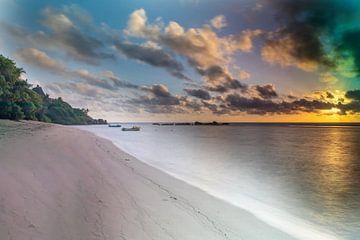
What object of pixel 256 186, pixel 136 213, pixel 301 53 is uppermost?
pixel 301 53

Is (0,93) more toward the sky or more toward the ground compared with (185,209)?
more toward the sky

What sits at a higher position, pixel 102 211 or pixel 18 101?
pixel 18 101

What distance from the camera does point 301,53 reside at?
128cm

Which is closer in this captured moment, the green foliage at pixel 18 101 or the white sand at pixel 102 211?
the white sand at pixel 102 211

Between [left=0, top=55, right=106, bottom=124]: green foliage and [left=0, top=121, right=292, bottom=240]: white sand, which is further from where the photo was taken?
[left=0, top=55, right=106, bottom=124]: green foliage

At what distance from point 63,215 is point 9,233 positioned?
0.27 meters

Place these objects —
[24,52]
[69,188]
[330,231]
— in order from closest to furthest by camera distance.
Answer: [24,52]
[69,188]
[330,231]

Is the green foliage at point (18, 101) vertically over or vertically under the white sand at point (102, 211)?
over

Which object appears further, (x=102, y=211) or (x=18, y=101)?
(x=18, y=101)

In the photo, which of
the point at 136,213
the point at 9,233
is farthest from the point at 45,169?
the point at 9,233

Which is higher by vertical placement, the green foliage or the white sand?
the green foliage

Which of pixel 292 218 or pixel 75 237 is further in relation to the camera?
pixel 292 218

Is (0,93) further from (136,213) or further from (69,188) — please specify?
(136,213)

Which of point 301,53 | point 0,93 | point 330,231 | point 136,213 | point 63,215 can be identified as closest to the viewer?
point 301,53
